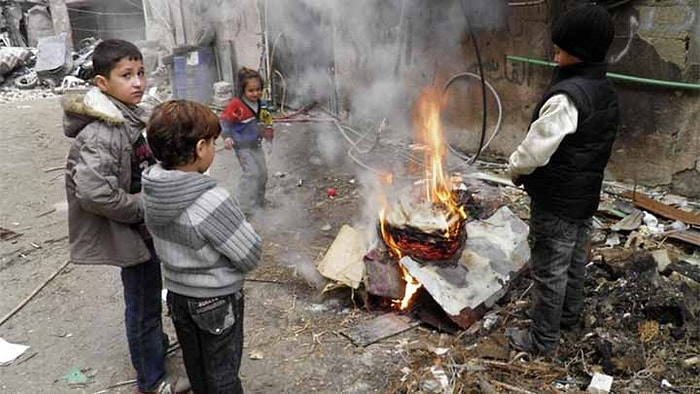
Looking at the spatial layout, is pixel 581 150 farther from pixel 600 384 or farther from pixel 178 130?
pixel 178 130

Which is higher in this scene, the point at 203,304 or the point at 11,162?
the point at 203,304

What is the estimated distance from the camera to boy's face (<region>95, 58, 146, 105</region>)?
9.78 feet

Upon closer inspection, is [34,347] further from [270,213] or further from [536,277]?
[536,277]

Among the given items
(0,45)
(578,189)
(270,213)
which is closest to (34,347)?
(270,213)

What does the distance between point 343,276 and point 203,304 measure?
1.84m

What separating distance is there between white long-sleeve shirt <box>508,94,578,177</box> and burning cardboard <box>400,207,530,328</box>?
1.18 metres

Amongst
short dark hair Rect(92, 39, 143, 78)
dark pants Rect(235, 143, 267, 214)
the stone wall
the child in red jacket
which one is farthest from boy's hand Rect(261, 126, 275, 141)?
the stone wall

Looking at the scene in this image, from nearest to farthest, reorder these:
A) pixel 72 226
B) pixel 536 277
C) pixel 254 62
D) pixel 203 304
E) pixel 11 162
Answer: pixel 203 304 < pixel 72 226 < pixel 536 277 < pixel 11 162 < pixel 254 62

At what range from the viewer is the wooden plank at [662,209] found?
500 centimetres

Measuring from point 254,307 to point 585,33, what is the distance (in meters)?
3.03

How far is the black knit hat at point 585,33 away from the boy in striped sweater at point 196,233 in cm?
197

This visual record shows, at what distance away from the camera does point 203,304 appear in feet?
8.55

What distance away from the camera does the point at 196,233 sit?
97.5 inches

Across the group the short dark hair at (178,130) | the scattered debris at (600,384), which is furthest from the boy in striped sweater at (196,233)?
the scattered debris at (600,384)
